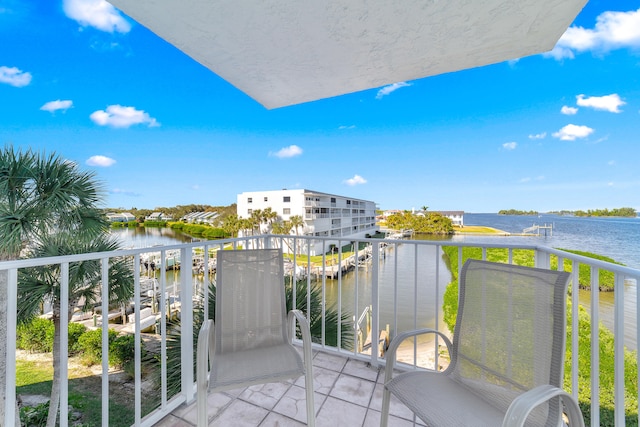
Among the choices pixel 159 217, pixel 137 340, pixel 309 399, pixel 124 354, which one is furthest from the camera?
pixel 159 217

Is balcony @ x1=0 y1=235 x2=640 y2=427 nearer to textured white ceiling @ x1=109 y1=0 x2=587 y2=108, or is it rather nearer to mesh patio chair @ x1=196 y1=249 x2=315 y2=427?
mesh patio chair @ x1=196 y1=249 x2=315 y2=427

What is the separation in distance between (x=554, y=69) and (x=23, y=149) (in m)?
19.3

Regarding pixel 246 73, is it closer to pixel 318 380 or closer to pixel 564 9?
pixel 564 9

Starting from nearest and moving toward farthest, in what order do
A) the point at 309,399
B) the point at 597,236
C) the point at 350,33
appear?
the point at 309,399
the point at 350,33
the point at 597,236

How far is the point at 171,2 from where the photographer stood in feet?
5.91

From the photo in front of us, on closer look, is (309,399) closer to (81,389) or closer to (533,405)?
(533,405)

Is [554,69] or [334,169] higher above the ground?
[554,69]

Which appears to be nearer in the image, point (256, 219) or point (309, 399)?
point (309, 399)

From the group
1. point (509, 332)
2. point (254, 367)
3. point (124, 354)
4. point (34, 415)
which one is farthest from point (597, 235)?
point (34, 415)

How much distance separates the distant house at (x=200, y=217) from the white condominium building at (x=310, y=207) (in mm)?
4703

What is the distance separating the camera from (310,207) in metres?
28.5

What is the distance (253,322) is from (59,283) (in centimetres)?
348

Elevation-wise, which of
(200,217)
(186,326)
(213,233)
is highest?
(200,217)

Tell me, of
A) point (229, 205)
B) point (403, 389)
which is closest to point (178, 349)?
point (403, 389)
